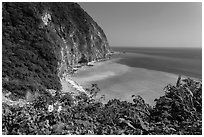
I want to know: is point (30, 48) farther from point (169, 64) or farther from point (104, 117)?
point (169, 64)

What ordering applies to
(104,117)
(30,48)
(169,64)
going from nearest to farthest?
(104,117), (30,48), (169,64)

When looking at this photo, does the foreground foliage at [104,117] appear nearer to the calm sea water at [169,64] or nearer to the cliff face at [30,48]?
the cliff face at [30,48]

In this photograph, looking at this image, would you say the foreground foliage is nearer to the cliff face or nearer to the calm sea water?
→ the cliff face

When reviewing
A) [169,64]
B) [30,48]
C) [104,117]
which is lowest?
[169,64]

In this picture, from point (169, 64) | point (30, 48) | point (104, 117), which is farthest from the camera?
point (169, 64)

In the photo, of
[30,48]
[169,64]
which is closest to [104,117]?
[30,48]

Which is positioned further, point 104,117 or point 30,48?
point 30,48

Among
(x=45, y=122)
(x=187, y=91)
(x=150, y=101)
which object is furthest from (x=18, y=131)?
(x=150, y=101)

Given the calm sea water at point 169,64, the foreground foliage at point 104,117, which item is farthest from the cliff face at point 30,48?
the calm sea water at point 169,64

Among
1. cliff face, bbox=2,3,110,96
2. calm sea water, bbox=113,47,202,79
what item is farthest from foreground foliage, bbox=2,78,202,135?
calm sea water, bbox=113,47,202,79

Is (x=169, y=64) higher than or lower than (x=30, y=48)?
lower
